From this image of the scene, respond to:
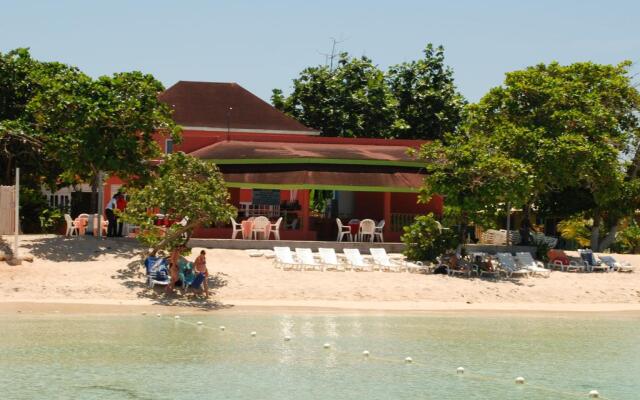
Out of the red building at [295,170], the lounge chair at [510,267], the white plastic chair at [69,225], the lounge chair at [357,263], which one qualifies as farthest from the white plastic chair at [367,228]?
the white plastic chair at [69,225]

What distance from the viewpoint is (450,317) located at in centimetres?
2934

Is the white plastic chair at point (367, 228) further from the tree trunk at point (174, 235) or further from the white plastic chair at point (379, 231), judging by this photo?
the tree trunk at point (174, 235)

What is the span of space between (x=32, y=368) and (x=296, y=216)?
66.1 ft

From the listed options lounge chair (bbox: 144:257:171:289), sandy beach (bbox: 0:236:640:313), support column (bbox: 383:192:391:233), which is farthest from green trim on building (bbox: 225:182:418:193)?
lounge chair (bbox: 144:257:171:289)

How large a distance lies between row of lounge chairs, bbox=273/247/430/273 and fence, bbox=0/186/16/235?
312 inches

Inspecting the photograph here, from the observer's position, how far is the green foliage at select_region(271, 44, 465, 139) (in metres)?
57.1

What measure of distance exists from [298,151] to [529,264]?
10.5 meters

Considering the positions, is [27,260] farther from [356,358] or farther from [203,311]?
[356,358]

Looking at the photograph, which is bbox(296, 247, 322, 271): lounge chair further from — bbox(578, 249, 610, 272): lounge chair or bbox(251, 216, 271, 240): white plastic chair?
bbox(578, 249, 610, 272): lounge chair

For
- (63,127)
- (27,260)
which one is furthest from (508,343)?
(63,127)

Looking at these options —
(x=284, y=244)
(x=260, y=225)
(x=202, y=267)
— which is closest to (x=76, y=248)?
(x=202, y=267)

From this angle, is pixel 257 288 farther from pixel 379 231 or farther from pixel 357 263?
pixel 379 231

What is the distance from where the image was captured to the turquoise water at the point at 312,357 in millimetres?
20125

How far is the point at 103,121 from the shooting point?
33906mm
